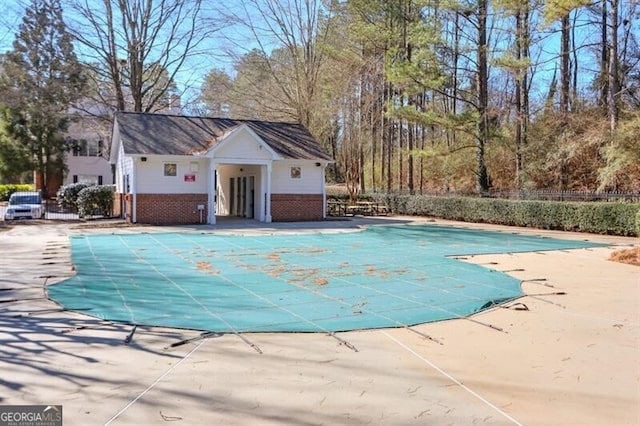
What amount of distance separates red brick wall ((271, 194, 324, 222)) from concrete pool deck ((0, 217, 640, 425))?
15499mm

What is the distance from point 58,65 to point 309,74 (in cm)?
1646

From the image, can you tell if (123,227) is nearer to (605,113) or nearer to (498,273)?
(498,273)

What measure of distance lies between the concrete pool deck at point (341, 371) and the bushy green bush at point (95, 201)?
17.1 m

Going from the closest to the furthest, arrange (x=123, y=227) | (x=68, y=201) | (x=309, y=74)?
(x=123, y=227)
(x=68, y=201)
(x=309, y=74)

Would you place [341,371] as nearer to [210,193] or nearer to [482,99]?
[210,193]

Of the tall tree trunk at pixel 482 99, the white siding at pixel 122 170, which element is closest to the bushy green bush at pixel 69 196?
the white siding at pixel 122 170

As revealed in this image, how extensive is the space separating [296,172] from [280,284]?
49.0 feet

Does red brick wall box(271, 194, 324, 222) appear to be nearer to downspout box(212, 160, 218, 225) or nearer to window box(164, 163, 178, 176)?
downspout box(212, 160, 218, 225)

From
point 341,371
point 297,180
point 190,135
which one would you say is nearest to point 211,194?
point 190,135

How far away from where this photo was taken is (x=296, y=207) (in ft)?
73.2

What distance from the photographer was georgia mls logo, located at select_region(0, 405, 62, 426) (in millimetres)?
3170

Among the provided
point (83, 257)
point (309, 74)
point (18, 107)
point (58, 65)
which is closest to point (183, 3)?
point (309, 74)

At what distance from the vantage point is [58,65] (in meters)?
32.6

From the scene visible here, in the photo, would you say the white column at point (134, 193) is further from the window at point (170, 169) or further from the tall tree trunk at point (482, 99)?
the tall tree trunk at point (482, 99)
